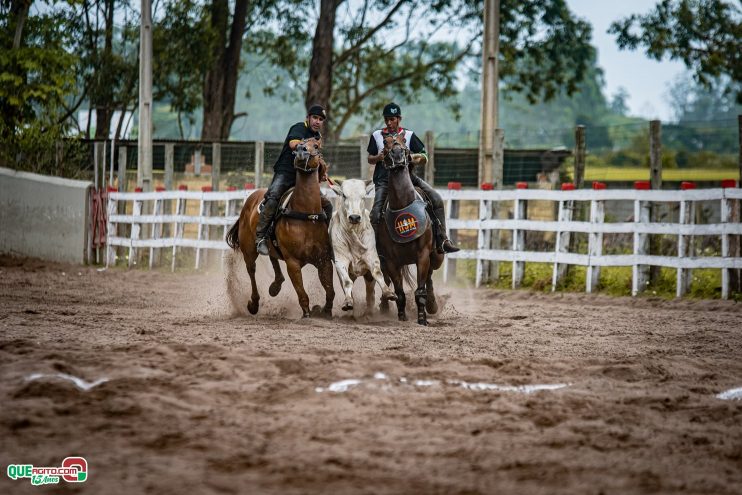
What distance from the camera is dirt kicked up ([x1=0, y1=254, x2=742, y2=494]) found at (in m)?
5.18

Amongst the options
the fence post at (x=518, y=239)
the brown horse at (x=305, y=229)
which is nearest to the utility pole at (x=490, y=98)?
the fence post at (x=518, y=239)

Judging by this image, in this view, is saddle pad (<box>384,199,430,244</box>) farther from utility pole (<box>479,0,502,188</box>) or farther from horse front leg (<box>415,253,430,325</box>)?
utility pole (<box>479,0,502,188</box>)

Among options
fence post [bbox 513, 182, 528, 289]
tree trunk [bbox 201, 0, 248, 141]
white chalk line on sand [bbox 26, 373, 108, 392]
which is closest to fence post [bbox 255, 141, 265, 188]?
fence post [bbox 513, 182, 528, 289]

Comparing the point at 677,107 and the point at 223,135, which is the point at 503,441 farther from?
the point at 677,107

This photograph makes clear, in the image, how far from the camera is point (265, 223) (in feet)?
40.4

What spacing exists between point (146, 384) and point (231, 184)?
16606 mm

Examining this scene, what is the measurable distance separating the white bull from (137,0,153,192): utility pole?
38.4 feet

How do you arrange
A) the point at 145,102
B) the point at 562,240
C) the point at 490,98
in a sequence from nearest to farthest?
the point at 562,240
the point at 490,98
the point at 145,102

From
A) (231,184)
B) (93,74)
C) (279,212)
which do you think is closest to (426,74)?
(93,74)

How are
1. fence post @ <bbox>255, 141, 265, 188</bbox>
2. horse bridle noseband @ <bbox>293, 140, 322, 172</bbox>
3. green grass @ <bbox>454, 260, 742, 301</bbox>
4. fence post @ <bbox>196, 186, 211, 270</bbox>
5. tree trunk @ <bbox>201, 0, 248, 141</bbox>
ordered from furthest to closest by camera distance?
tree trunk @ <bbox>201, 0, 248, 141</bbox>
fence post @ <bbox>196, 186, 211, 270</bbox>
fence post @ <bbox>255, 141, 265, 188</bbox>
green grass @ <bbox>454, 260, 742, 301</bbox>
horse bridle noseband @ <bbox>293, 140, 322, 172</bbox>

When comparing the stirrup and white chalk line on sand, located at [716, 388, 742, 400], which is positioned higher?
the stirrup

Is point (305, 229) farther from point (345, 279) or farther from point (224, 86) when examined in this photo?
point (224, 86)

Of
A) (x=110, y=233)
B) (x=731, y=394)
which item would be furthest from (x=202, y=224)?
(x=731, y=394)

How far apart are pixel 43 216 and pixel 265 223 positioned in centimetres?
1302
